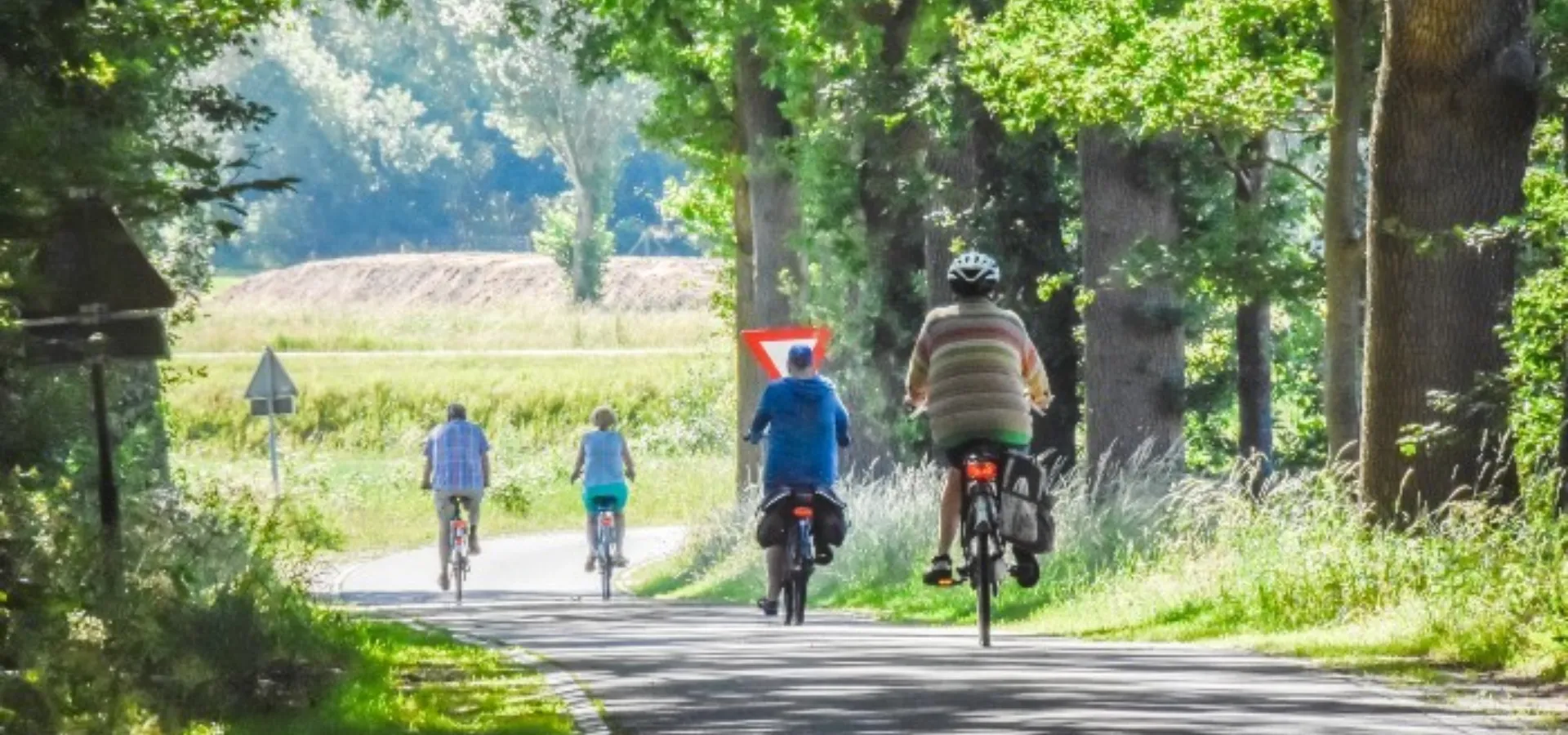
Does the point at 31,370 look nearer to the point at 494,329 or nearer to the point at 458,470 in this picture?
the point at 458,470

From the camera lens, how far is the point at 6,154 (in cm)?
1248

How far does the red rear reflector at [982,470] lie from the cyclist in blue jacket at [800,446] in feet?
13.4

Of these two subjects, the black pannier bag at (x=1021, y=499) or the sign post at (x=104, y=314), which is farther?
the black pannier bag at (x=1021, y=499)

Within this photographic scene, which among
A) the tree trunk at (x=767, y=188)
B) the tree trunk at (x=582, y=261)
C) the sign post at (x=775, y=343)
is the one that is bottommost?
the sign post at (x=775, y=343)

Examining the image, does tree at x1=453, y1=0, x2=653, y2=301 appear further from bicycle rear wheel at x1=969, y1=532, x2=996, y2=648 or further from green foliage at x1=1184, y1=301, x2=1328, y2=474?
bicycle rear wheel at x1=969, y1=532, x2=996, y2=648

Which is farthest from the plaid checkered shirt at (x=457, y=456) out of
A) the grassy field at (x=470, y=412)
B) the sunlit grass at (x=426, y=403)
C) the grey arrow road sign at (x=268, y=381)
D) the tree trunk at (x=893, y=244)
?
the sunlit grass at (x=426, y=403)

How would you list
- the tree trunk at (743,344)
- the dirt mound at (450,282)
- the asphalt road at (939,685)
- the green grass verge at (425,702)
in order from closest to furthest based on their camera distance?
1. the asphalt road at (939,685)
2. the green grass verge at (425,702)
3. the tree trunk at (743,344)
4. the dirt mound at (450,282)

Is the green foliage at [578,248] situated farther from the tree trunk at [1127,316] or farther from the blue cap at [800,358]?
the blue cap at [800,358]

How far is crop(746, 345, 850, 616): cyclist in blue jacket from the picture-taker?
75.8 ft

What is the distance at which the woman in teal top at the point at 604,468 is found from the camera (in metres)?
35.3

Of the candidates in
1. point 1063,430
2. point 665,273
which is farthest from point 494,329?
point 1063,430

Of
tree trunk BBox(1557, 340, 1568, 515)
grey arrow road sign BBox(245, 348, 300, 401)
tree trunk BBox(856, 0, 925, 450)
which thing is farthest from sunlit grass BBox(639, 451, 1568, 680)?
grey arrow road sign BBox(245, 348, 300, 401)

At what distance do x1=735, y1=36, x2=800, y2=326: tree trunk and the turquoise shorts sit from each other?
9036 millimetres

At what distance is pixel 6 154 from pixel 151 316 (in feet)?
19.6
